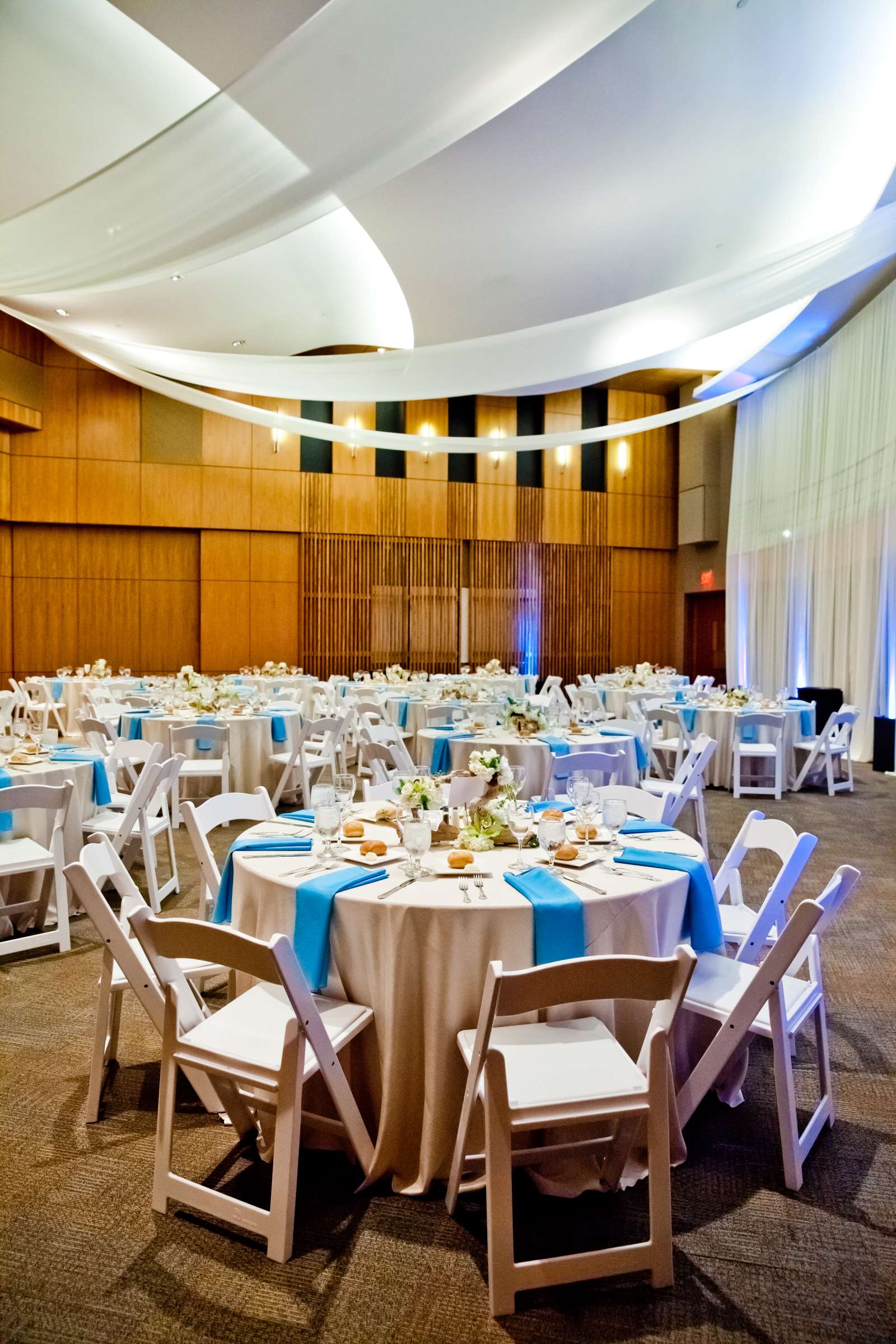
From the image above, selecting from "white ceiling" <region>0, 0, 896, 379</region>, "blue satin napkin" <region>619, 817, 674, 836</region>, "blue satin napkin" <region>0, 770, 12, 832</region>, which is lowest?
"blue satin napkin" <region>0, 770, 12, 832</region>

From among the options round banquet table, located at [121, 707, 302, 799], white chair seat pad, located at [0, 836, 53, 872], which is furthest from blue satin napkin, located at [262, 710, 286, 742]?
white chair seat pad, located at [0, 836, 53, 872]

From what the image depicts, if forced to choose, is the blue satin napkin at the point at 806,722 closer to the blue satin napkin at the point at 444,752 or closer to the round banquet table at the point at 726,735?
the round banquet table at the point at 726,735

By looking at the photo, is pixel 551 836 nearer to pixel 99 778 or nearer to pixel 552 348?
pixel 99 778

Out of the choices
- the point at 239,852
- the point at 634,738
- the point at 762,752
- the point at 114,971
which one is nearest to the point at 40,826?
the point at 114,971

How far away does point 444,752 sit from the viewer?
624 centimetres

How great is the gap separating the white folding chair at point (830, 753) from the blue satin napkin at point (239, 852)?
6969 mm

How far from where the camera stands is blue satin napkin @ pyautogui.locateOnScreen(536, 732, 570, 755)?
564 cm

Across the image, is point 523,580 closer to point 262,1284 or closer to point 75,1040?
point 75,1040

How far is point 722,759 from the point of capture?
8.87m

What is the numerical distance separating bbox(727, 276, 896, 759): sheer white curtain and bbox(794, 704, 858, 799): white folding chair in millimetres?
2390

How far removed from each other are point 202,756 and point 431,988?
231 inches

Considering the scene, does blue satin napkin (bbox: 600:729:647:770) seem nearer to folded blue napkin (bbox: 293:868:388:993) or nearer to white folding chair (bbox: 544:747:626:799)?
white folding chair (bbox: 544:747:626:799)

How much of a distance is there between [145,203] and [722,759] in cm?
726

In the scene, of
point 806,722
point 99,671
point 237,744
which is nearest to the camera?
point 237,744
